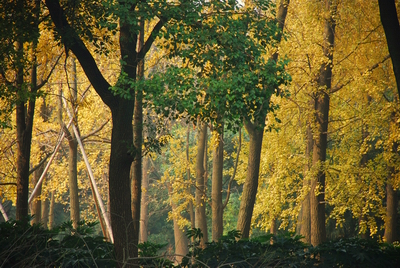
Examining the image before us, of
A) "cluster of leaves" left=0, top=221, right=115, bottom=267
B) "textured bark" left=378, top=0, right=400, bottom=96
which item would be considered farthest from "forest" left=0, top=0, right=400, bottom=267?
"cluster of leaves" left=0, top=221, right=115, bottom=267

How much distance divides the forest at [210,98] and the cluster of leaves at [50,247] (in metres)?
0.13

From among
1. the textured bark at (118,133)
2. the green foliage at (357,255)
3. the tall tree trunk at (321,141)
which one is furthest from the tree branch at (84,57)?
the tall tree trunk at (321,141)

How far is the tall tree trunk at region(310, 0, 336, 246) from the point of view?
1170 cm

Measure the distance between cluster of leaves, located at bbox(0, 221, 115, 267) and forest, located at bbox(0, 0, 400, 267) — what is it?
0.13 meters

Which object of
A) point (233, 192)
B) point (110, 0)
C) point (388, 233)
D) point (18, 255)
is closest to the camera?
point (18, 255)

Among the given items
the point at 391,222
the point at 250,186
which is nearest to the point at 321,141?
the point at 250,186

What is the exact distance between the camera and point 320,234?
11719mm

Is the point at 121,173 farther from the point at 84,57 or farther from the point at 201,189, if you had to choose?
the point at 201,189

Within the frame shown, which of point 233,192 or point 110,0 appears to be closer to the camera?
point 110,0

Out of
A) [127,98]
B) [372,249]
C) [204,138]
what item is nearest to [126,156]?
[127,98]

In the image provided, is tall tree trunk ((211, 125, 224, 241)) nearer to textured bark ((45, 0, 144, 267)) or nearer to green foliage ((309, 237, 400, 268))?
textured bark ((45, 0, 144, 267))

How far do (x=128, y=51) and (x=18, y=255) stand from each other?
10.7ft

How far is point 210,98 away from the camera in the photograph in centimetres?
610

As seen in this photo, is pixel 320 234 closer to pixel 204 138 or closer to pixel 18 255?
pixel 204 138
